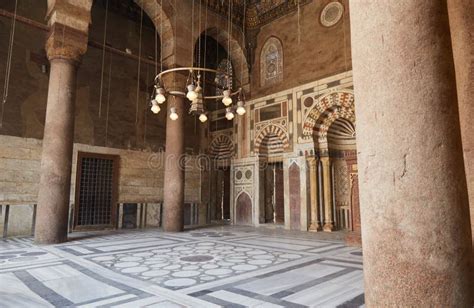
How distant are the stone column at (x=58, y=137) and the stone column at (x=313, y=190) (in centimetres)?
633

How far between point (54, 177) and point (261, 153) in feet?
21.5

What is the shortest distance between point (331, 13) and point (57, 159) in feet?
27.1

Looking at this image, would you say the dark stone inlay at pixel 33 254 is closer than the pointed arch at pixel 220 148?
Yes

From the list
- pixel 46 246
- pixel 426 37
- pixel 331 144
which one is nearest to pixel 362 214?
pixel 426 37

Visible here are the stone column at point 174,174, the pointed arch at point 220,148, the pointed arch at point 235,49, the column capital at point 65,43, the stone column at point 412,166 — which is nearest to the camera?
the stone column at point 412,166

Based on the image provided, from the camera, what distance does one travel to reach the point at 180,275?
4.12 meters

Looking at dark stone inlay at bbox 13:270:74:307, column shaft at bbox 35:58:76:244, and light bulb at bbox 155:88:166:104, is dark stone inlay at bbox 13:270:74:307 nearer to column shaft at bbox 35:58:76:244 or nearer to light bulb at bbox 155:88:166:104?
column shaft at bbox 35:58:76:244

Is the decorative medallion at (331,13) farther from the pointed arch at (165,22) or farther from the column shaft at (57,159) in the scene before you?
the column shaft at (57,159)

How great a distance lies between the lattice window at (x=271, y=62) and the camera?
11.3m

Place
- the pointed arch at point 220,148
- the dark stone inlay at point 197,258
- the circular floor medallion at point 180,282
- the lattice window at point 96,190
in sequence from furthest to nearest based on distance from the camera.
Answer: the pointed arch at point 220,148
the lattice window at point 96,190
the dark stone inlay at point 197,258
the circular floor medallion at point 180,282

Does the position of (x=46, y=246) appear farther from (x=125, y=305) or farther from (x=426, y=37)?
(x=426, y=37)

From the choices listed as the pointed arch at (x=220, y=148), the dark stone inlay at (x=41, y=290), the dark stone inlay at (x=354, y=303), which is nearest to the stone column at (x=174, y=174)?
the pointed arch at (x=220, y=148)

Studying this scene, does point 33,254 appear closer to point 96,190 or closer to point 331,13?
point 96,190

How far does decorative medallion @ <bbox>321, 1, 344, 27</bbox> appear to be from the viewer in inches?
385
